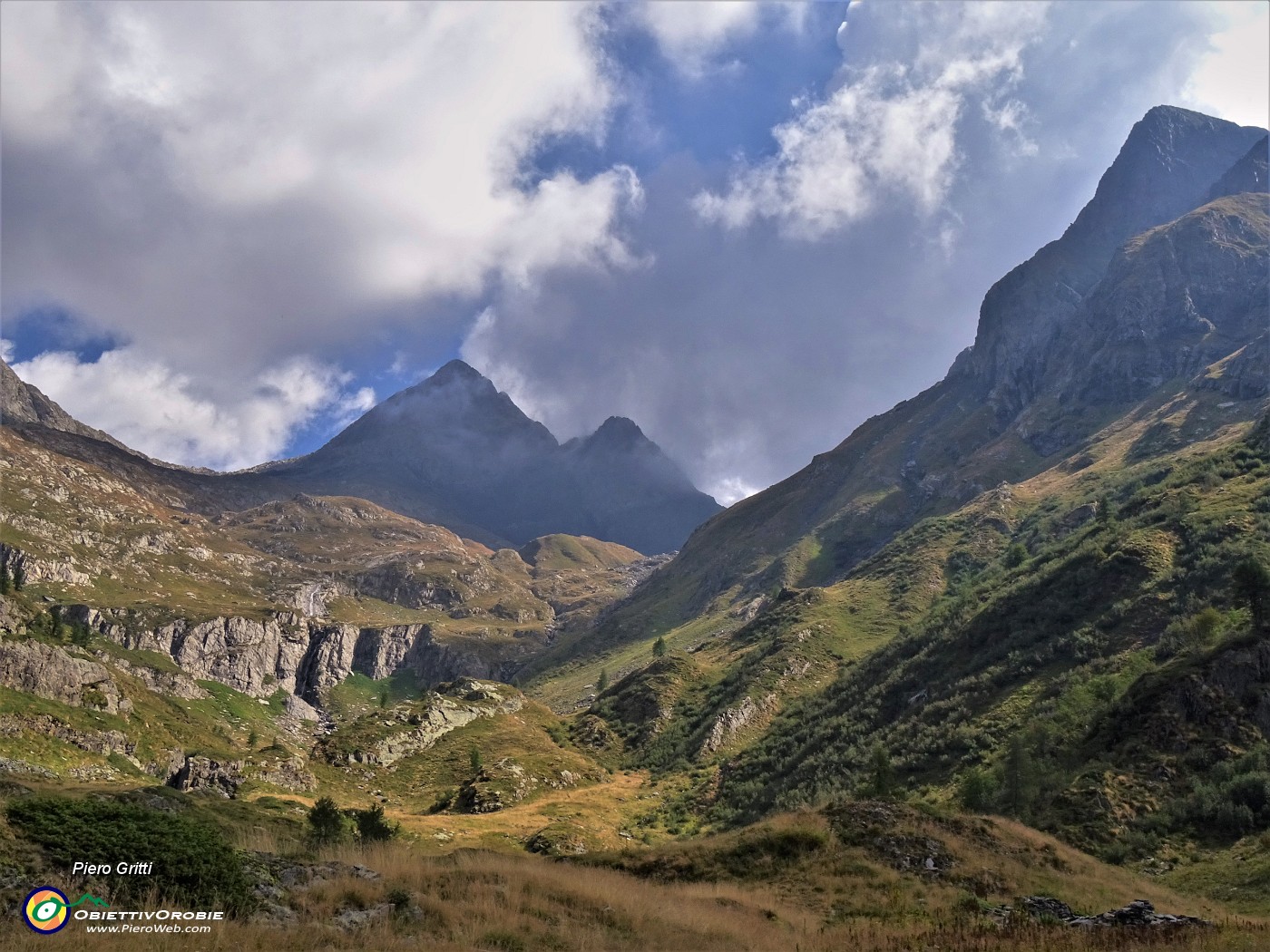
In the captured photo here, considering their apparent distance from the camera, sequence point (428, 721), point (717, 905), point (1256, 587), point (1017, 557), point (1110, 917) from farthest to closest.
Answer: point (1017, 557), point (428, 721), point (1256, 587), point (717, 905), point (1110, 917)

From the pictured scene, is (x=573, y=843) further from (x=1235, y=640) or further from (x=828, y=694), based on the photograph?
(x=828, y=694)

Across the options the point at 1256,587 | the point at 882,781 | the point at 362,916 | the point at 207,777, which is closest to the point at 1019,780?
the point at 882,781

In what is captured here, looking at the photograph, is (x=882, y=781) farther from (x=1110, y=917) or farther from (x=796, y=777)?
(x=1110, y=917)

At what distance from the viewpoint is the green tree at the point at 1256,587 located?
43.9 meters

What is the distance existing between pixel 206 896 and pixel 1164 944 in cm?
1719

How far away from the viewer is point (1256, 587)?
147 ft

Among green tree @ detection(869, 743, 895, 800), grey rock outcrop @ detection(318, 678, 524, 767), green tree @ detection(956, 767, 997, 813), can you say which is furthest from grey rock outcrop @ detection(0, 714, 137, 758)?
green tree @ detection(956, 767, 997, 813)

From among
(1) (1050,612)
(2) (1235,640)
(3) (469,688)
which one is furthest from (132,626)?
(2) (1235,640)

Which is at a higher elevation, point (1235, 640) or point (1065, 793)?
A: point (1235, 640)

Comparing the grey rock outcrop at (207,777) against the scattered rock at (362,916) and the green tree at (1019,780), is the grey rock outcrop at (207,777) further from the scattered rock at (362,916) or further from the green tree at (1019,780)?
the green tree at (1019,780)

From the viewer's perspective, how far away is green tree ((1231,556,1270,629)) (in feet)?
144

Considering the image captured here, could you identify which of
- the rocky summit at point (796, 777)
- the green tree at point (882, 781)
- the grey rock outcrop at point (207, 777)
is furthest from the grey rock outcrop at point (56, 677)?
the green tree at point (882, 781)

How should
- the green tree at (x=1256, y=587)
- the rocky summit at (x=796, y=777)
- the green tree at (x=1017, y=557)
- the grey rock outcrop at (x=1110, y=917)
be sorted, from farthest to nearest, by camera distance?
1. the green tree at (x=1017, y=557)
2. the green tree at (x=1256, y=587)
3. the grey rock outcrop at (x=1110, y=917)
4. the rocky summit at (x=796, y=777)

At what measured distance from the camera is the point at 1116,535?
81000 mm
